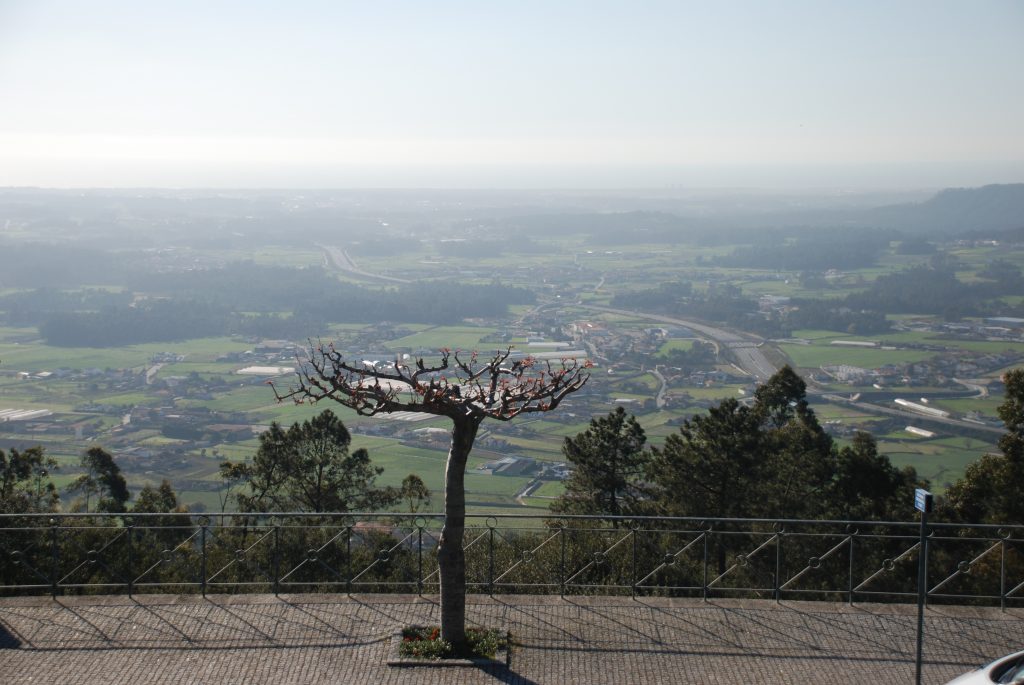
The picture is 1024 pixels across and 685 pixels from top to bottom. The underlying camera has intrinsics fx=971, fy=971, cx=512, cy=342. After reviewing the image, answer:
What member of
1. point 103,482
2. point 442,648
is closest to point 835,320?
point 103,482

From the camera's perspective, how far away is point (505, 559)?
39.0 feet

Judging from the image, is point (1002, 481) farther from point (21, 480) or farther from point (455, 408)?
point (21, 480)

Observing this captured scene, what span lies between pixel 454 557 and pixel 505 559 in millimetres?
4422

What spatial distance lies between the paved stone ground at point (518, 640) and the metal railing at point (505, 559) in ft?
1.15

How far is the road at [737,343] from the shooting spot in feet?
152

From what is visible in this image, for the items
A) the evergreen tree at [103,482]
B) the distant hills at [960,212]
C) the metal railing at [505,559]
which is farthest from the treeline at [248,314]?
the distant hills at [960,212]

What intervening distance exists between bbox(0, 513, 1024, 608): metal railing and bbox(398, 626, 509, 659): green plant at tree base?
101cm

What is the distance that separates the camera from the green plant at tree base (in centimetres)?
750

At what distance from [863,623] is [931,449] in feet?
85.1

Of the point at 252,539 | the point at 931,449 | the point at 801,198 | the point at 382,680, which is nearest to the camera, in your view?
the point at 382,680

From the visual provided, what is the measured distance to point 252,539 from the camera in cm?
1531

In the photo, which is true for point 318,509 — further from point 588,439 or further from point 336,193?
point 336,193

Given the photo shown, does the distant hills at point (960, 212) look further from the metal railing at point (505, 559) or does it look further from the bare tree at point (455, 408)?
the bare tree at point (455, 408)

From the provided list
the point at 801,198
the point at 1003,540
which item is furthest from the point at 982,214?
the point at 1003,540
